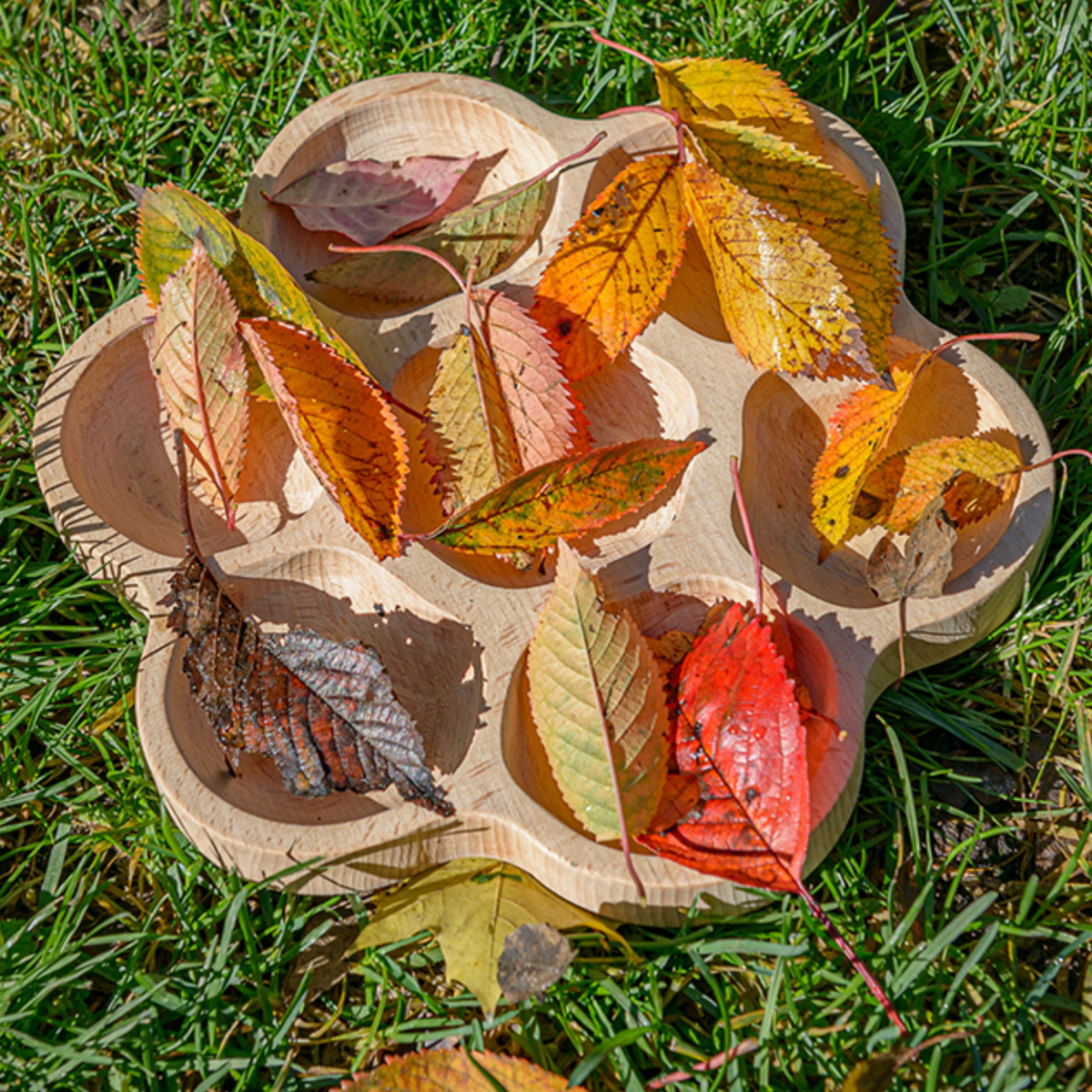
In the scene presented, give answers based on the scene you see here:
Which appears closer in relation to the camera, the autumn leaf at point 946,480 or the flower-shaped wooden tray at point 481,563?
the flower-shaped wooden tray at point 481,563

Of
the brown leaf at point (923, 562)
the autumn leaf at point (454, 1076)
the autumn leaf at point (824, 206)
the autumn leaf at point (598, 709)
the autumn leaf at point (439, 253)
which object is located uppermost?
the autumn leaf at point (824, 206)

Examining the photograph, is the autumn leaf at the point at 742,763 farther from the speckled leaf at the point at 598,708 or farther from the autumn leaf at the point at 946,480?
the autumn leaf at the point at 946,480

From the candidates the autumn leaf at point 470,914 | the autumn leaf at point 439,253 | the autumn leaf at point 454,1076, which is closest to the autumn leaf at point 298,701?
the autumn leaf at point 470,914

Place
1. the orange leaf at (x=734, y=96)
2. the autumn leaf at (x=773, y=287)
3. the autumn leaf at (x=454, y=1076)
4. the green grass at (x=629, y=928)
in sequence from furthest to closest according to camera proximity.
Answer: the orange leaf at (x=734, y=96)
the autumn leaf at (x=773, y=287)
the green grass at (x=629, y=928)
the autumn leaf at (x=454, y=1076)

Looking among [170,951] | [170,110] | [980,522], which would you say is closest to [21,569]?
[170,951]

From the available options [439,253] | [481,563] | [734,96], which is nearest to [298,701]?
[481,563]

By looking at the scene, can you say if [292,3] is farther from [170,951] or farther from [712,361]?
[170,951]

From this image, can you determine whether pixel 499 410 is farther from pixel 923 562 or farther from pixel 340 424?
pixel 923 562

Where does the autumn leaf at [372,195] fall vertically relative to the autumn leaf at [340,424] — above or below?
above

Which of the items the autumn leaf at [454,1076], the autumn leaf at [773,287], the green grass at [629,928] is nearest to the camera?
the autumn leaf at [454,1076]
